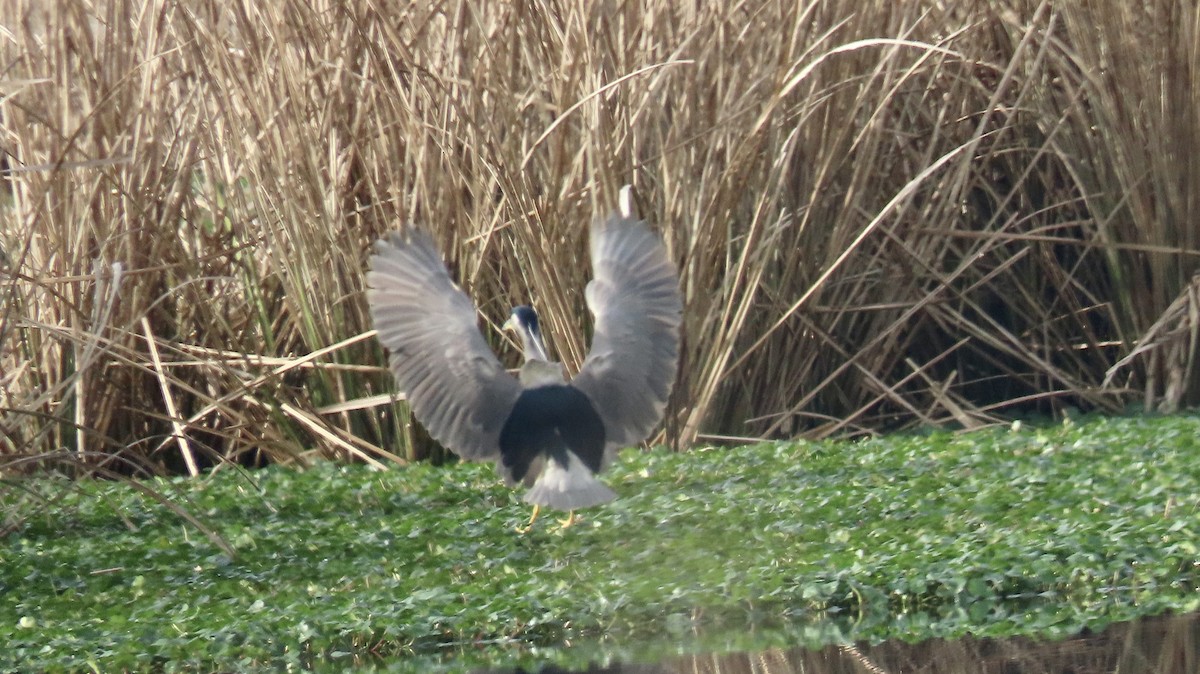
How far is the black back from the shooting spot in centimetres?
550

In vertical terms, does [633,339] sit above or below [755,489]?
above

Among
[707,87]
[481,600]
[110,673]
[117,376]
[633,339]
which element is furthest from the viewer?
[117,376]

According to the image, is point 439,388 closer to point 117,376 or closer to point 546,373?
point 546,373

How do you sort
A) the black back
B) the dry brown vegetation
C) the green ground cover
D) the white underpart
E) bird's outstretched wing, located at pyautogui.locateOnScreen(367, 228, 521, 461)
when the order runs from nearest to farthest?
the green ground cover → the white underpart → the black back → bird's outstretched wing, located at pyautogui.locateOnScreen(367, 228, 521, 461) → the dry brown vegetation

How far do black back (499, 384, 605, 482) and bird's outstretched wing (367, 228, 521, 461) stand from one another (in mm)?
112

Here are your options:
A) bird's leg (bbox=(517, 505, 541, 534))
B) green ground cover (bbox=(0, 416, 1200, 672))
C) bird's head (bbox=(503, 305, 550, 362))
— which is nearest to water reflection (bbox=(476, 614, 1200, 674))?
green ground cover (bbox=(0, 416, 1200, 672))

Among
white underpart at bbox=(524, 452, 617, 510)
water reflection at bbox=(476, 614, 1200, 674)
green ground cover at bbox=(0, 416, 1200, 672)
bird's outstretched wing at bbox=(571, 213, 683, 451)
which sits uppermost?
bird's outstretched wing at bbox=(571, 213, 683, 451)

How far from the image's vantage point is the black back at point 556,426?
550 cm

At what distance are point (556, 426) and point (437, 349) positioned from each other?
0.51 metres

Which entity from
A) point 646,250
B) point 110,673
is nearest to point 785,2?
point 646,250

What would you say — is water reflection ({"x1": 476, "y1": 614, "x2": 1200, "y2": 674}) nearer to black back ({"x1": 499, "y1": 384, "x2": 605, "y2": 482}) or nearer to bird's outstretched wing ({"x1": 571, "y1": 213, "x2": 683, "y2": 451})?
black back ({"x1": 499, "y1": 384, "x2": 605, "y2": 482})

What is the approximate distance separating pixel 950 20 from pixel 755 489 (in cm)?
267

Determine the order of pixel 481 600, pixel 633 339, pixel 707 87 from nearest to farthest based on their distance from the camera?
pixel 481 600 → pixel 633 339 → pixel 707 87

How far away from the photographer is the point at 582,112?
21.4 feet
